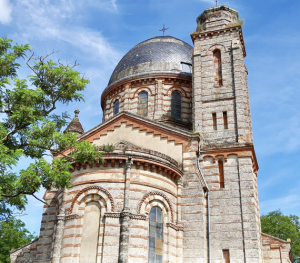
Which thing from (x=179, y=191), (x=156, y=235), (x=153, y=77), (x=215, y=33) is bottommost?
(x=156, y=235)

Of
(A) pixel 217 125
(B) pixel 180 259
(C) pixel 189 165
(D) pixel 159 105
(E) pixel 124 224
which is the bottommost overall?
(B) pixel 180 259

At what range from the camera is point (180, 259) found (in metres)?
17.8

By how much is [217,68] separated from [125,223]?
1218cm

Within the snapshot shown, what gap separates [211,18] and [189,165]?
1153 centimetres

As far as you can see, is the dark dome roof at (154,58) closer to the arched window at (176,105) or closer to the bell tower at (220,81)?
the arched window at (176,105)

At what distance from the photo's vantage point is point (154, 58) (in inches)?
1165

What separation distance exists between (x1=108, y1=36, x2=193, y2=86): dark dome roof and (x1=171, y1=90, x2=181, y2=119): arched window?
195 centimetres

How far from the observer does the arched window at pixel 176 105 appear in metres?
27.2

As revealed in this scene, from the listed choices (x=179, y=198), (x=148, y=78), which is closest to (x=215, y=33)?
(x=148, y=78)

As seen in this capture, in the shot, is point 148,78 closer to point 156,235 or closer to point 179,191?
point 179,191

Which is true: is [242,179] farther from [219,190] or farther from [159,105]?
[159,105]

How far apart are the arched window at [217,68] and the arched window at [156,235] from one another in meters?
9.45

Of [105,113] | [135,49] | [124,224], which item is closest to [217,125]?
[124,224]

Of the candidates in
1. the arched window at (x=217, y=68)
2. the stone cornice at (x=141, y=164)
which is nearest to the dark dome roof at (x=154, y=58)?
the arched window at (x=217, y=68)
